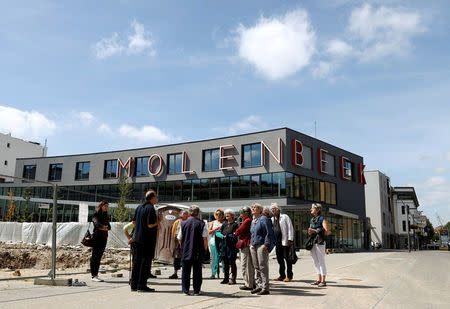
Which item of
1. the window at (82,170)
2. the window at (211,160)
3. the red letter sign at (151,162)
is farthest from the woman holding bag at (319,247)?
the window at (82,170)

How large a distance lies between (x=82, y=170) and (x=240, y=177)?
2222cm

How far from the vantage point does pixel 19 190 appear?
50.9 m

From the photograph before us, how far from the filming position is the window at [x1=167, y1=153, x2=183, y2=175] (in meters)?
41.3

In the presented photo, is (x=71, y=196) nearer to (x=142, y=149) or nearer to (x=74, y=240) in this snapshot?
(x=142, y=149)

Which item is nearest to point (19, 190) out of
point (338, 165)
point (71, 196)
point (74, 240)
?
point (71, 196)

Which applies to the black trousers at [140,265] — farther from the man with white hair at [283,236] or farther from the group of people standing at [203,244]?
the man with white hair at [283,236]

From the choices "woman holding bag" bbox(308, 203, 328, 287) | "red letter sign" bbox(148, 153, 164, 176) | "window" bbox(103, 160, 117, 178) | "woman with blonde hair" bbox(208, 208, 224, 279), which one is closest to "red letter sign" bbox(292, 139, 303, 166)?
"red letter sign" bbox(148, 153, 164, 176)

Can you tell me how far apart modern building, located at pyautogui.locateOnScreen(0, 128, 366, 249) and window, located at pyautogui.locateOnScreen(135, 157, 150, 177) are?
11cm

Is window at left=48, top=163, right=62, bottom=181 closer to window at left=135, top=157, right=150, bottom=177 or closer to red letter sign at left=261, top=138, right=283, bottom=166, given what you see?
window at left=135, top=157, right=150, bottom=177

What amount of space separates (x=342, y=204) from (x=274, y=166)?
39.8 ft

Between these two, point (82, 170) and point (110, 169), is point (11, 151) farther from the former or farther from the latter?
point (110, 169)

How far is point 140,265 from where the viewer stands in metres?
7.34

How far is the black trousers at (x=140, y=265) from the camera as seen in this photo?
24.0ft

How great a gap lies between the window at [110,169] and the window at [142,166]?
324 centimetres
